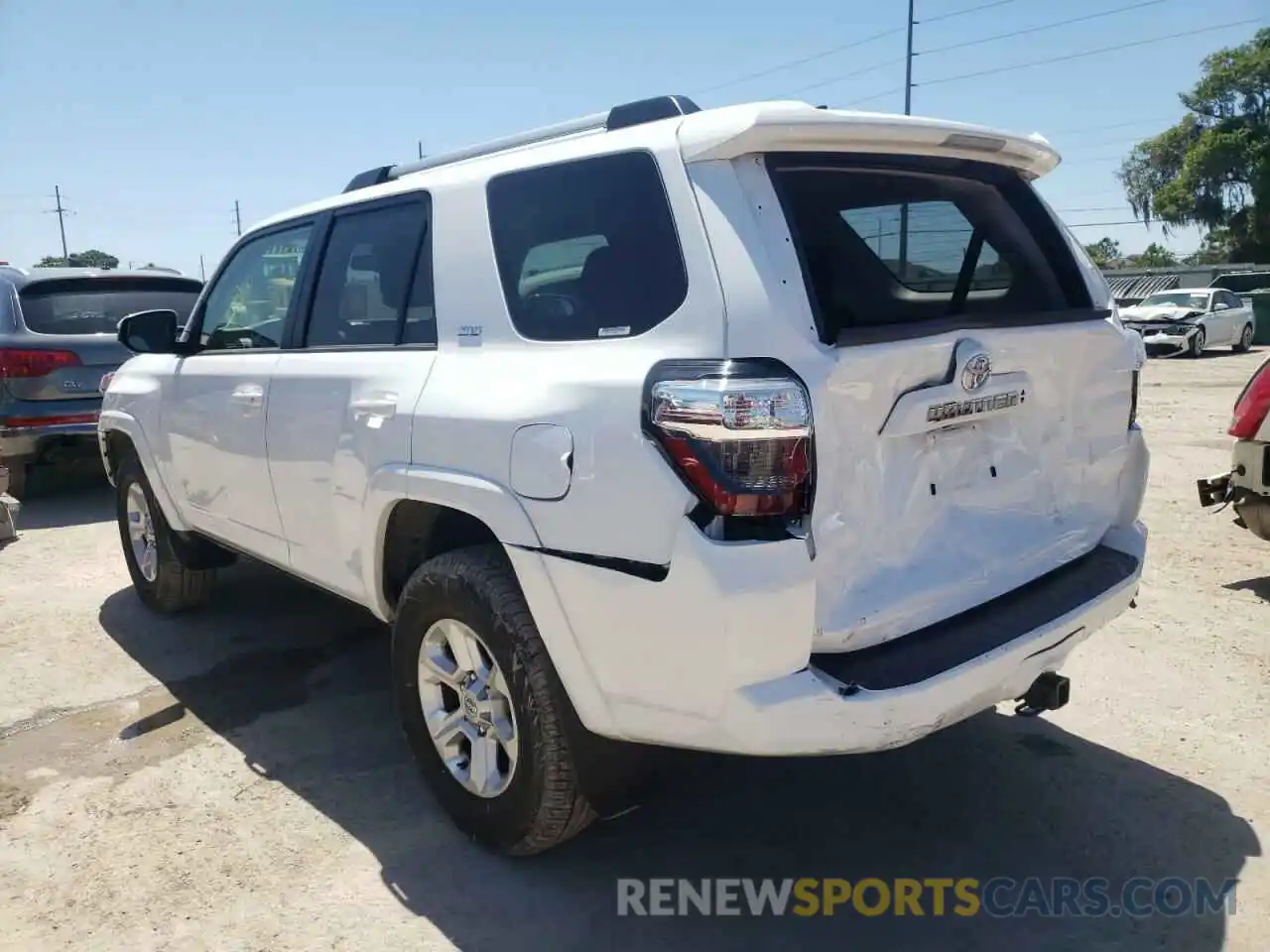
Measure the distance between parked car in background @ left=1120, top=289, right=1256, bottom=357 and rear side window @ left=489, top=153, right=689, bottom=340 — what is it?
21.6 m

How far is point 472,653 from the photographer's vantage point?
291 cm

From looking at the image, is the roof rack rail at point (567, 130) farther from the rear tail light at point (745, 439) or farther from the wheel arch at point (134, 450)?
the wheel arch at point (134, 450)

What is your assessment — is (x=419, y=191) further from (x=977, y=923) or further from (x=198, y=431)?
(x=977, y=923)

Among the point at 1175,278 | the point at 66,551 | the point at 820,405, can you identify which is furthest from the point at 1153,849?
the point at 1175,278

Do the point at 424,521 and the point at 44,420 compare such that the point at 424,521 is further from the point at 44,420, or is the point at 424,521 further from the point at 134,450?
the point at 44,420

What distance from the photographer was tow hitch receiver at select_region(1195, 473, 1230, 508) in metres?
5.31

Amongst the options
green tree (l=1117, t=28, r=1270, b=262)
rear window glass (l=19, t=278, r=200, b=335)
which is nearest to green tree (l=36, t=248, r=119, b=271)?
rear window glass (l=19, t=278, r=200, b=335)

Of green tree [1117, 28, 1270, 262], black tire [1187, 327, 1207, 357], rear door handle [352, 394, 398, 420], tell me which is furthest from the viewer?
green tree [1117, 28, 1270, 262]

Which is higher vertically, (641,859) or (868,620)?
(868,620)

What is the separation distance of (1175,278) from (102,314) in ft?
131

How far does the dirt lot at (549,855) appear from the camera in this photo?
2721mm

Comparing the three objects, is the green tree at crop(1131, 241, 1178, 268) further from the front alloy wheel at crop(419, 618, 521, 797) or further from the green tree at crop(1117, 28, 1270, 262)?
the front alloy wheel at crop(419, 618, 521, 797)

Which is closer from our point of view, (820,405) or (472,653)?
(820,405)

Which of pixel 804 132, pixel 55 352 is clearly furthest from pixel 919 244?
pixel 55 352
